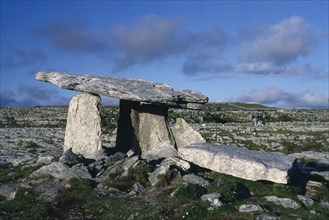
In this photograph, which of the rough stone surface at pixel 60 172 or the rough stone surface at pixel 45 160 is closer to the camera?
the rough stone surface at pixel 60 172

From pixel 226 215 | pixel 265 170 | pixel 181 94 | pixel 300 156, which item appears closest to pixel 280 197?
pixel 265 170

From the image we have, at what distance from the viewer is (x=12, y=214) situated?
61.4 ft

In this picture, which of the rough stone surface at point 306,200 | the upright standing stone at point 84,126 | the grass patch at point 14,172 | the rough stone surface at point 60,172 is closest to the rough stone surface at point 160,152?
the upright standing stone at point 84,126

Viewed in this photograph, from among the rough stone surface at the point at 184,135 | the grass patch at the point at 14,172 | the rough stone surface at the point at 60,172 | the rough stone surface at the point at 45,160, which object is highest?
the rough stone surface at the point at 184,135

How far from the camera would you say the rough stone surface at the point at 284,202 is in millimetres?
19172

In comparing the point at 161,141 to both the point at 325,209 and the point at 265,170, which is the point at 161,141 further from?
the point at 325,209

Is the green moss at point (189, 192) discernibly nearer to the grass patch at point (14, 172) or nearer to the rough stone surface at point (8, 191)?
the rough stone surface at point (8, 191)

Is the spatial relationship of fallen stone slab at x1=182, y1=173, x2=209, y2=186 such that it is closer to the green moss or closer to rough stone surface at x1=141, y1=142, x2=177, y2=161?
the green moss

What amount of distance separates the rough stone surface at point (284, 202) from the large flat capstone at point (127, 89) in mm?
8514

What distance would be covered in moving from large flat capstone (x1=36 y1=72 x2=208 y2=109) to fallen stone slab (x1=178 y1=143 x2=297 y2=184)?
3.59 meters

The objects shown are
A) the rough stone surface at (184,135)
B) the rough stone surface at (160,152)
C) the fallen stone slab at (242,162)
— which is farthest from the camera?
the rough stone surface at (184,135)

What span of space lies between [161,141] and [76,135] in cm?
486

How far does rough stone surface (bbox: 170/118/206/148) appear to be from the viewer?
2838 cm

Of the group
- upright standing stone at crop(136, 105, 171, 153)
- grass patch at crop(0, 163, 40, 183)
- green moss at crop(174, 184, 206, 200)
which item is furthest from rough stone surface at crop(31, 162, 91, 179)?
upright standing stone at crop(136, 105, 171, 153)
